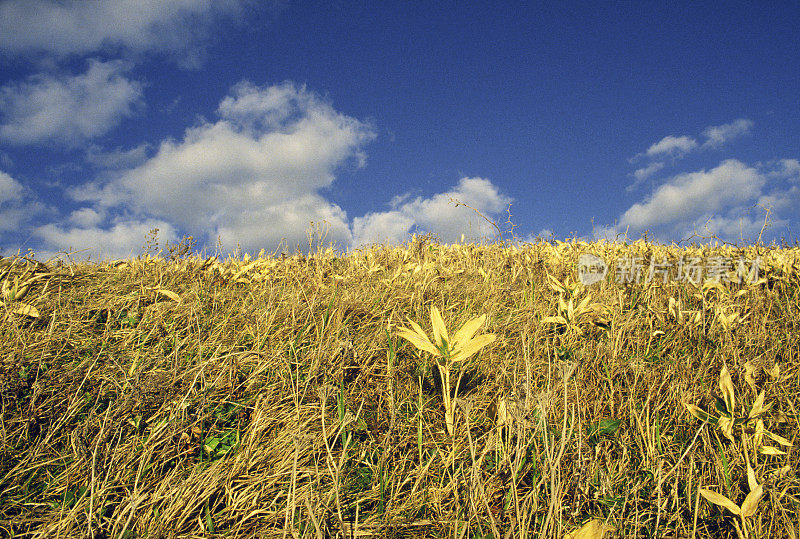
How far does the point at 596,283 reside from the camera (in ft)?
11.4

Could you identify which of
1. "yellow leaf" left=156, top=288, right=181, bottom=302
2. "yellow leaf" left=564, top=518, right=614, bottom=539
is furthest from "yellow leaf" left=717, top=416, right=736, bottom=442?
"yellow leaf" left=156, top=288, right=181, bottom=302

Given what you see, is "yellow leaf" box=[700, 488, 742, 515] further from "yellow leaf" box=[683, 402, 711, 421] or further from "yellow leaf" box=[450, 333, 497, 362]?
"yellow leaf" box=[450, 333, 497, 362]

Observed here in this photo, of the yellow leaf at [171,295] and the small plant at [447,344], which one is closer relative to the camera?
the small plant at [447,344]

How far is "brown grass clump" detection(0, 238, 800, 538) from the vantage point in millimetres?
1200

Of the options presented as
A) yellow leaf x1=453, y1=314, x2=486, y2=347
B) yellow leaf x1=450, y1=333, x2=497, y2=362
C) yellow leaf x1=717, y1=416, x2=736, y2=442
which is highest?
yellow leaf x1=453, y1=314, x2=486, y2=347

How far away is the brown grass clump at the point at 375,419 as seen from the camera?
1200 millimetres

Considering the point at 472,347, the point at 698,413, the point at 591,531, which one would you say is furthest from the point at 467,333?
the point at 698,413

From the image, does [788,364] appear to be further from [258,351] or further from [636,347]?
[258,351]

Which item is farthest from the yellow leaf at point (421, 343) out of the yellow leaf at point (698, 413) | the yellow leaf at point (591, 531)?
the yellow leaf at point (698, 413)

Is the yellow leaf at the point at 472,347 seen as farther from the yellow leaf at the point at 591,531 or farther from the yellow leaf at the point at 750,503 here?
the yellow leaf at the point at 750,503

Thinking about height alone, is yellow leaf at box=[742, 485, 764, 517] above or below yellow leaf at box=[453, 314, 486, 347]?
below

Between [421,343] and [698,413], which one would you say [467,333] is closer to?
[421,343]

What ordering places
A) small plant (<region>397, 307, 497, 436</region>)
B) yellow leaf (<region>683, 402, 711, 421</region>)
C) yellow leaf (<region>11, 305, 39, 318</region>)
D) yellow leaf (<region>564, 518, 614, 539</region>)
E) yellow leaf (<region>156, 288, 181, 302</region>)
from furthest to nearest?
yellow leaf (<region>156, 288, 181, 302</region>) < yellow leaf (<region>11, 305, 39, 318</region>) < yellow leaf (<region>683, 402, 711, 421</region>) < small plant (<region>397, 307, 497, 436</region>) < yellow leaf (<region>564, 518, 614, 539</region>)

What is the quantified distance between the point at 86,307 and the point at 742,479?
9.89ft
